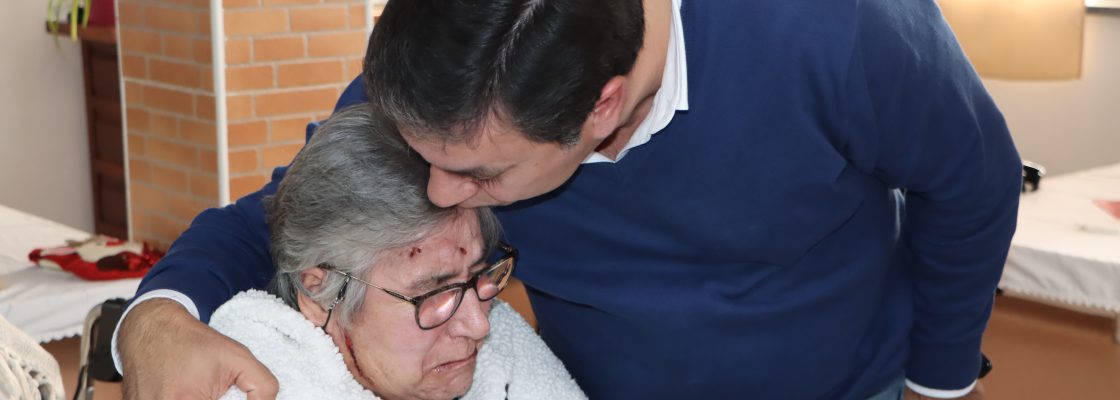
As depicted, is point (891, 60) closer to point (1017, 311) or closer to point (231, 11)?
point (231, 11)

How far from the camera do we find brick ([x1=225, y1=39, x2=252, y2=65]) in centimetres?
352

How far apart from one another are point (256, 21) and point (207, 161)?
45 centimetres

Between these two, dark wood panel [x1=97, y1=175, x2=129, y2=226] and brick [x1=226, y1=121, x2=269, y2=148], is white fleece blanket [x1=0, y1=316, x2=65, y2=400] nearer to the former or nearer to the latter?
brick [x1=226, y1=121, x2=269, y2=148]

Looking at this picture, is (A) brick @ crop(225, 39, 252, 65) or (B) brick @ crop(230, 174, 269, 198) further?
(B) brick @ crop(230, 174, 269, 198)

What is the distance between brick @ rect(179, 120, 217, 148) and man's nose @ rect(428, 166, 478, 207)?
8.17 ft

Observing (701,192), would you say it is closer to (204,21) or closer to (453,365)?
(453,365)

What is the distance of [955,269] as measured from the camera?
1603 millimetres

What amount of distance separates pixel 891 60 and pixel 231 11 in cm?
Result: 255

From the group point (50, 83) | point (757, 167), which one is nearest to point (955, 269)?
point (757, 167)

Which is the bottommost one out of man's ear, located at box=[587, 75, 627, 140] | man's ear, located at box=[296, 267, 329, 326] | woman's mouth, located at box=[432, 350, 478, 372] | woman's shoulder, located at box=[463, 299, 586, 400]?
woman's shoulder, located at box=[463, 299, 586, 400]

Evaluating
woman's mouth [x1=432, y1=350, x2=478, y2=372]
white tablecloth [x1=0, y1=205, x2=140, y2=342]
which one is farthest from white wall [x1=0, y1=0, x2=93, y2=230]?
woman's mouth [x1=432, y1=350, x2=478, y2=372]

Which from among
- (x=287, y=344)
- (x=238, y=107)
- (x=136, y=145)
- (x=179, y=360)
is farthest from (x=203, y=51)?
(x=179, y=360)

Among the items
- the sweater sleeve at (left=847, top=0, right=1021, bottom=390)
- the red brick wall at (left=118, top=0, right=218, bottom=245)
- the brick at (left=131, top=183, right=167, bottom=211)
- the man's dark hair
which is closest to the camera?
the man's dark hair

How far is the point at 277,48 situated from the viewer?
11.9 ft
